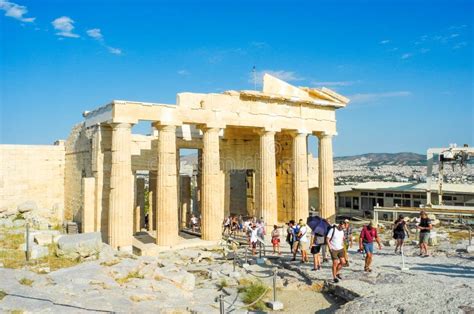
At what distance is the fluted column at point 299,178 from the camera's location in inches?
1083

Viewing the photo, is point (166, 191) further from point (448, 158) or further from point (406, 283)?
point (448, 158)

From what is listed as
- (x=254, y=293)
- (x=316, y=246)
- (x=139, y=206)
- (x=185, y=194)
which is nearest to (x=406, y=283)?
(x=316, y=246)

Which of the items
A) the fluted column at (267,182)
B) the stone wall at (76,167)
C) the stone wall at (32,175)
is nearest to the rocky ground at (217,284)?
the stone wall at (76,167)

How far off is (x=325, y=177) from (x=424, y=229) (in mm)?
13514

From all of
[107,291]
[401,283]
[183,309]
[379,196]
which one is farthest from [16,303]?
[379,196]

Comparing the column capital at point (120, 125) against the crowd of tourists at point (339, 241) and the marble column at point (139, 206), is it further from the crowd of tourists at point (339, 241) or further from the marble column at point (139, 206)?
the marble column at point (139, 206)

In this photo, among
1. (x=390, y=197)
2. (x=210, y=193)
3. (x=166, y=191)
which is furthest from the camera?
(x=390, y=197)

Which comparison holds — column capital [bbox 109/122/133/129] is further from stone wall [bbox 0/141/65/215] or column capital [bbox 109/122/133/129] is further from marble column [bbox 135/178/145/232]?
marble column [bbox 135/178/145/232]

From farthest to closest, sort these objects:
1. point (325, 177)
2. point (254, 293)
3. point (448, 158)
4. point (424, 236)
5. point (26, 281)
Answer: point (448, 158) < point (325, 177) < point (424, 236) < point (254, 293) < point (26, 281)

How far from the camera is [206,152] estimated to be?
23.9m

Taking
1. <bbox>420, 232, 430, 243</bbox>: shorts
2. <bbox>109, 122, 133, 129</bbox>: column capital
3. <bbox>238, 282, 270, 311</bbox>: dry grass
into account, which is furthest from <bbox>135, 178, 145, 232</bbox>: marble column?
<bbox>420, 232, 430, 243</bbox>: shorts

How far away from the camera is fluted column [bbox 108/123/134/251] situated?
2067 cm

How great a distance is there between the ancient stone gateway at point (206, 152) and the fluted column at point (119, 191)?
5 centimetres

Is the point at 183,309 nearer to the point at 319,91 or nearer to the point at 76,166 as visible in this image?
the point at 76,166
